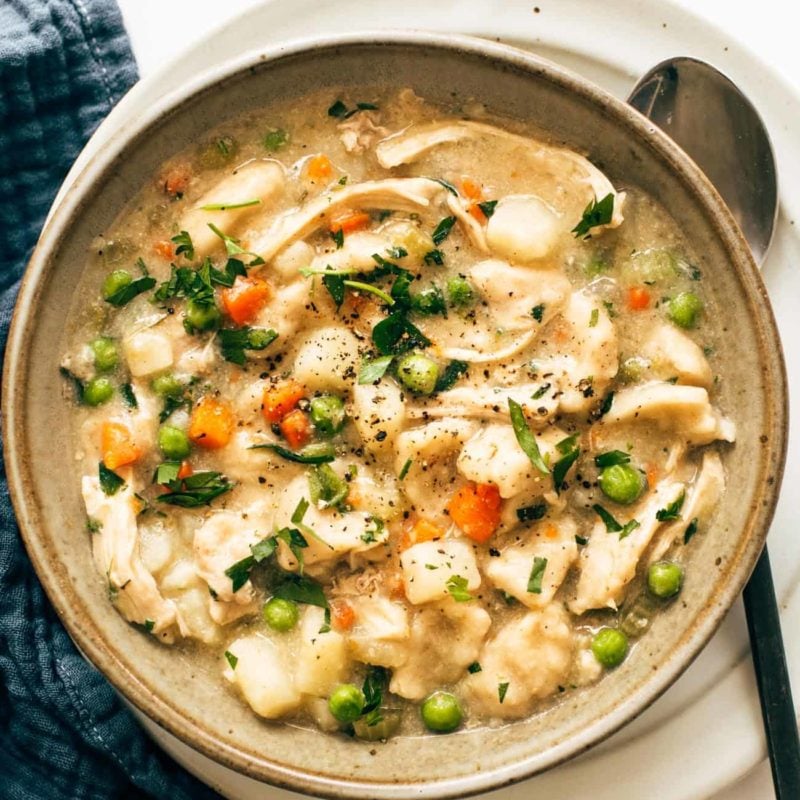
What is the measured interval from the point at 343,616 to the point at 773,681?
145cm

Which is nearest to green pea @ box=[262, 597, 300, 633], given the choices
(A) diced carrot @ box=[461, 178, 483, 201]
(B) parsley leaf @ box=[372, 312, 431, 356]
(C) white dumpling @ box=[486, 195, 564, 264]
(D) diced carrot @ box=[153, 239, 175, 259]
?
(B) parsley leaf @ box=[372, 312, 431, 356]

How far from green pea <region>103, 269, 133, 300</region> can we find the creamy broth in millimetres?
10

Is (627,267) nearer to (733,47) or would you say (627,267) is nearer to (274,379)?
(733,47)

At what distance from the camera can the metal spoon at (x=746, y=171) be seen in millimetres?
3713

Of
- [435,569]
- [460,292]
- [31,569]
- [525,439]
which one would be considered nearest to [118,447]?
[31,569]

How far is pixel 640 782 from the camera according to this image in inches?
153

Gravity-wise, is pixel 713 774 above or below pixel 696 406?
below

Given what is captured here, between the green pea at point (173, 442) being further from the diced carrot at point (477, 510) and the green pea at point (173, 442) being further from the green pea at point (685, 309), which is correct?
the green pea at point (685, 309)

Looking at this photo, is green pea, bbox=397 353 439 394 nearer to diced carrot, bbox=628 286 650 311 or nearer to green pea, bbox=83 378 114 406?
diced carrot, bbox=628 286 650 311

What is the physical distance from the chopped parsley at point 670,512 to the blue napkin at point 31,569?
196cm

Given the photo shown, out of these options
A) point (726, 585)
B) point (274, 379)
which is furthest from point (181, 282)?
point (726, 585)

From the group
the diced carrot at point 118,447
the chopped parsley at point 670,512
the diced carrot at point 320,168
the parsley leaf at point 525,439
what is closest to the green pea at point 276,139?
the diced carrot at point 320,168

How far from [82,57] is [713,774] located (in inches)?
137

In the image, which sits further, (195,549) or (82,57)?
(82,57)
